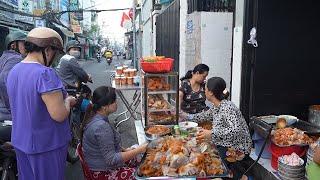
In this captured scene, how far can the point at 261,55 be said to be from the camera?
14.7 ft

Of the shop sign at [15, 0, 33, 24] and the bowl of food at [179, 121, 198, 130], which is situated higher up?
the shop sign at [15, 0, 33, 24]

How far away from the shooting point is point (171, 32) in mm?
10680

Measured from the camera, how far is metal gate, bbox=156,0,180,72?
31.1 ft

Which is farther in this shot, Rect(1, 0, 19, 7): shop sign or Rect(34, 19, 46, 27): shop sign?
Rect(34, 19, 46, 27): shop sign

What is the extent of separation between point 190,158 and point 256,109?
2.21m

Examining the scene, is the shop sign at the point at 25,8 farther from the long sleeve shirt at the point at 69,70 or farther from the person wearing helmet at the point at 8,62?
the person wearing helmet at the point at 8,62

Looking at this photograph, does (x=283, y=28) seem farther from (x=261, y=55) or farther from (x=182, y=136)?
(x=182, y=136)

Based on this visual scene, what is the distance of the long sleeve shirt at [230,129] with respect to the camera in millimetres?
3369

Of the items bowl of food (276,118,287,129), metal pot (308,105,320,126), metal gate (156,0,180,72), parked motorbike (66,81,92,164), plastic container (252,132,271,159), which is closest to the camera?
bowl of food (276,118,287,129)

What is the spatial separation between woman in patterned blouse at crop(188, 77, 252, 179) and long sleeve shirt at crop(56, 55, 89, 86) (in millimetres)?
3598

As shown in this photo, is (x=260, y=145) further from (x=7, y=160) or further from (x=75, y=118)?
(x=75, y=118)

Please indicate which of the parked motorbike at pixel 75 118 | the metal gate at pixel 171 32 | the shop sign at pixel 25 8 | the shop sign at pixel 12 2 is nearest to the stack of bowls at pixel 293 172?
the parked motorbike at pixel 75 118

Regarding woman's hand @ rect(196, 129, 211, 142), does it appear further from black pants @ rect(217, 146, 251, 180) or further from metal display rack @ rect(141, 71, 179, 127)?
metal display rack @ rect(141, 71, 179, 127)

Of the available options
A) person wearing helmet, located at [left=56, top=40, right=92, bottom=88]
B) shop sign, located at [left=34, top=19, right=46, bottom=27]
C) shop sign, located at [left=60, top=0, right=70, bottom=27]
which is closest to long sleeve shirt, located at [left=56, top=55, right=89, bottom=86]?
person wearing helmet, located at [left=56, top=40, right=92, bottom=88]
